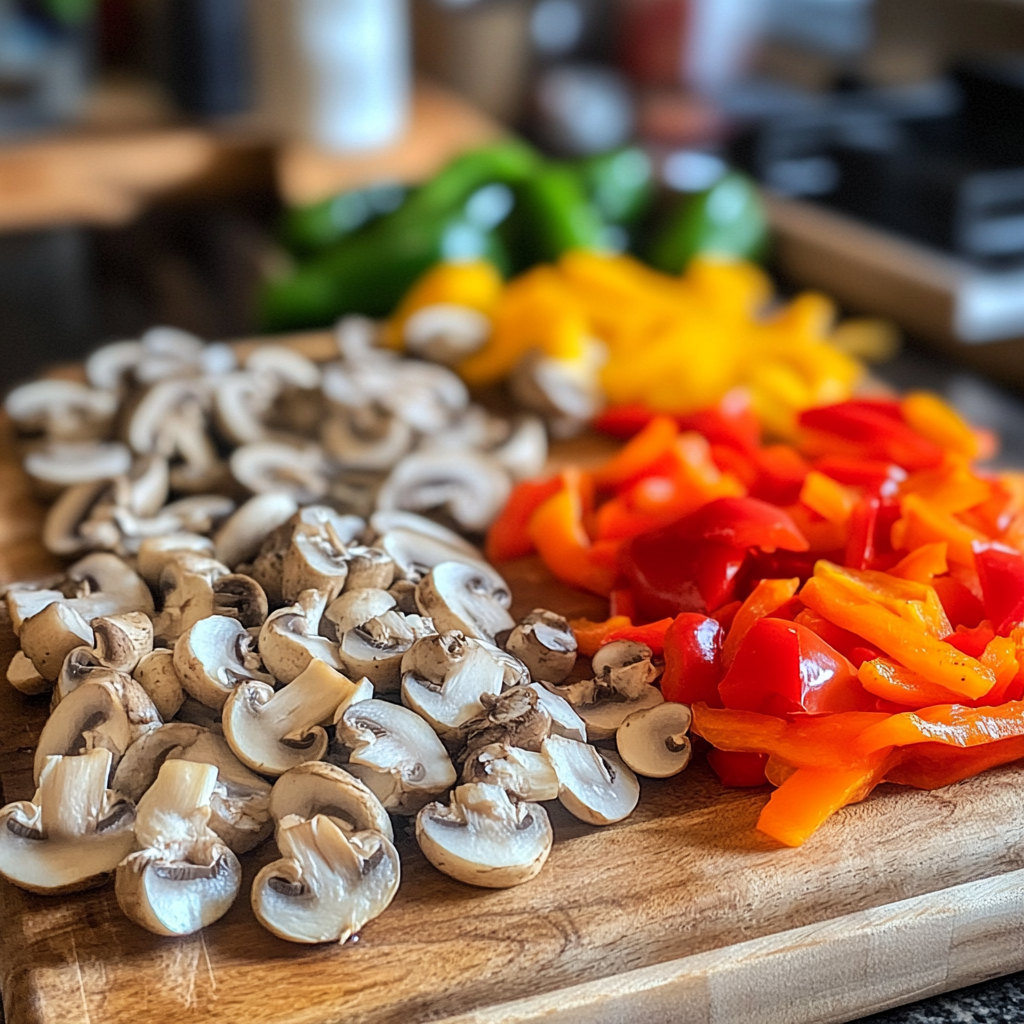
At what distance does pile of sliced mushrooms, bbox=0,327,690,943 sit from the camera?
101 cm

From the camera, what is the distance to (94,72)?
423 centimetres

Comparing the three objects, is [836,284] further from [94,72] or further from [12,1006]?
Result: [94,72]

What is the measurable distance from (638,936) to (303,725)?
1.17 ft

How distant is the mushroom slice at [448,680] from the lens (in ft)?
3.75

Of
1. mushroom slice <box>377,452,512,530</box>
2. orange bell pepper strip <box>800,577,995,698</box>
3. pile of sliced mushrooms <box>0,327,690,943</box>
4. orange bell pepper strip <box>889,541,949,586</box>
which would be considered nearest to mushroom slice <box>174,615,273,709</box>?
pile of sliced mushrooms <box>0,327,690,943</box>

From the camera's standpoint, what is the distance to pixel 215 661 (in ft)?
3.85

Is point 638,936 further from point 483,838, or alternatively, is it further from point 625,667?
point 625,667

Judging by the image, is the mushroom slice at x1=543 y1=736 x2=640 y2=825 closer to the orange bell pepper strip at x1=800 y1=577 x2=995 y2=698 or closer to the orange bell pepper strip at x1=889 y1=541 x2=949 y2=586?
the orange bell pepper strip at x1=800 y1=577 x2=995 y2=698

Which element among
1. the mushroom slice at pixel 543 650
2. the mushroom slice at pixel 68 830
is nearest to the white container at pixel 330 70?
the mushroom slice at pixel 543 650

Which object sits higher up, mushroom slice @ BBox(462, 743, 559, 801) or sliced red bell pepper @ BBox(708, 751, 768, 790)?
mushroom slice @ BBox(462, 743, 559, 801)

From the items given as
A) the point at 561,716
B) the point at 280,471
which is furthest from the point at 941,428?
the point at 280,471

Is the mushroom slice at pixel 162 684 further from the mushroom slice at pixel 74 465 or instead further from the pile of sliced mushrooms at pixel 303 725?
the mushroom slice at pixel 74 465

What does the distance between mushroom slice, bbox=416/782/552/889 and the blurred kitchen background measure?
174cm

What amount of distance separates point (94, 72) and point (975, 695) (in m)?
4.01
